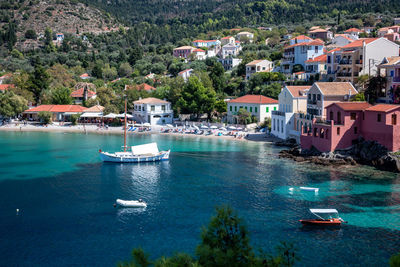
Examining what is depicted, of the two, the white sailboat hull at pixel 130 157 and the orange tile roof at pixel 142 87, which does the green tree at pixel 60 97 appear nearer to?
the orange tile roof at pixel 142 87

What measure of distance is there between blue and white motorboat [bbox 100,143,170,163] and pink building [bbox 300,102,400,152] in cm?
1754

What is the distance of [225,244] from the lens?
41.8 ft

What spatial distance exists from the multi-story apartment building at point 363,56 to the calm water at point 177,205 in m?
19.4

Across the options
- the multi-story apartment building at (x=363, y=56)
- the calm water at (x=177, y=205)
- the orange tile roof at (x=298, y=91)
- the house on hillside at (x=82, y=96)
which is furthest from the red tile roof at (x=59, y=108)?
the multi-story apartment building at (x=363, y=56)

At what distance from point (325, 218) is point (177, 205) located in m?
10.6

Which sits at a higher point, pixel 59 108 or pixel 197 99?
pixel 197 99

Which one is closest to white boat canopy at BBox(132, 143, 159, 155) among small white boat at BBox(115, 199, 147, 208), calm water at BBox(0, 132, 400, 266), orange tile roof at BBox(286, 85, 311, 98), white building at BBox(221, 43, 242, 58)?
calm water at BBox(0, 132, 400, 266)

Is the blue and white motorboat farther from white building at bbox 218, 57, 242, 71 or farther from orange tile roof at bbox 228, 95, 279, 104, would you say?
white building at bbox 218, 57, 242, 71

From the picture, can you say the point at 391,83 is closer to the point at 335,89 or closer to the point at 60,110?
the point at 335,89

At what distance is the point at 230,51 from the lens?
122438 millimetres

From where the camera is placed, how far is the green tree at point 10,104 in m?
80.0

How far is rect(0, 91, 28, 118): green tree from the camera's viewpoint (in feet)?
262

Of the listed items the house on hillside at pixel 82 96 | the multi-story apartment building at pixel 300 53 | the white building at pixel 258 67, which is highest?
the multi-story apartment building at pixel 300 53

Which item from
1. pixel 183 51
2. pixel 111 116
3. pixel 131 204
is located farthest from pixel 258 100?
pixel 183 51
